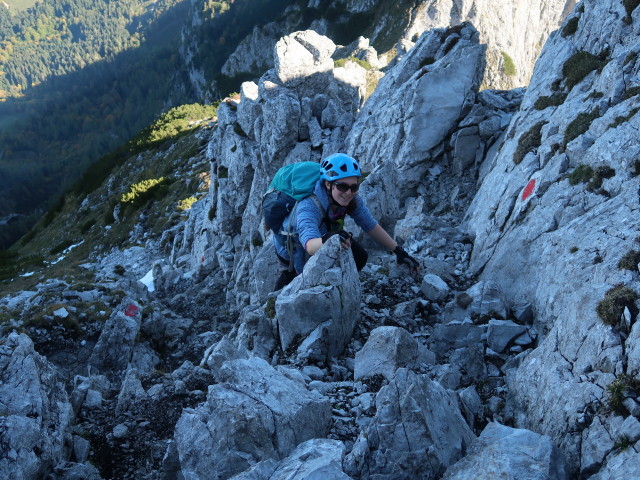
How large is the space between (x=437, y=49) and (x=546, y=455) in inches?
1095

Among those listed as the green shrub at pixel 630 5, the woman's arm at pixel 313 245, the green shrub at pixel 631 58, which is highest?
the green shrub at pixel 630 5

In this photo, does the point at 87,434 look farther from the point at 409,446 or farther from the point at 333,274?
the point at 409,446

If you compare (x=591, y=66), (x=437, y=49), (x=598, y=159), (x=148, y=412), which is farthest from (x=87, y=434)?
(x=437, y=49)

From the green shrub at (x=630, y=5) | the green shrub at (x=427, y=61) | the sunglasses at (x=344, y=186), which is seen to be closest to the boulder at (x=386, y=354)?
the sunglasses at (x=344, y=186)

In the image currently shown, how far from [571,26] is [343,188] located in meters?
14.3

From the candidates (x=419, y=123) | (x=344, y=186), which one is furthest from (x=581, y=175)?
(x=419, y=123)

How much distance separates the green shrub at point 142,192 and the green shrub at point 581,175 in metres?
56.6

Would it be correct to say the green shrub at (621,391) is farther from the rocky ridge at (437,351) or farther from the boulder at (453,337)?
the boulder at (453,337)

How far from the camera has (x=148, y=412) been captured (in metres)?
8.57

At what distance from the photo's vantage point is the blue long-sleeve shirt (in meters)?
9.22

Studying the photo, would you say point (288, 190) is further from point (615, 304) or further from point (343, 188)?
point (615, 304)

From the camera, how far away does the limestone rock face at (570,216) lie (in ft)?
18.4

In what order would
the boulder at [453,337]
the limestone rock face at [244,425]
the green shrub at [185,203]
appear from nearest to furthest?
the limestone rock face at [244,425]
the boulder at [453,337]
the green shrub at [185,203]

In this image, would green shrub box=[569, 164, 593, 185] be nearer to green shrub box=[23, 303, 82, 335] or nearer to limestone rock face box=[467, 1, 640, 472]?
limestone rock face box=[467, 1, 640, 472]
